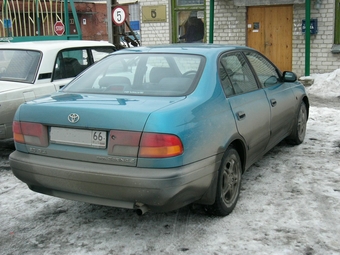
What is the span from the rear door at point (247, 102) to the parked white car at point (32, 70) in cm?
289

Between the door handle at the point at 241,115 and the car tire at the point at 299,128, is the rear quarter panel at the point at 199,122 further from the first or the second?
the car tire at the point at 299,128

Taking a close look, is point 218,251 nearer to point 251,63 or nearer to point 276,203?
point 276,203

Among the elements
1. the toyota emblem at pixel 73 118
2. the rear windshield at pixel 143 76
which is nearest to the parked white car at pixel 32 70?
the rear windshield at pixel 143 76

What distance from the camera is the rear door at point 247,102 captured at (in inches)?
173

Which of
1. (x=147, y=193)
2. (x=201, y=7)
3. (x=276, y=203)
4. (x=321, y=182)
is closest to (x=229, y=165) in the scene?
(x=276, y=203)

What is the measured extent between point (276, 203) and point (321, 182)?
2.79ft

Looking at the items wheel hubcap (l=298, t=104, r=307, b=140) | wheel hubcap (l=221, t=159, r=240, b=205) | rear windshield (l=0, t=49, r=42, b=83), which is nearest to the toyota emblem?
wheel hubcap (l=221, t=159, r=240, b=205)

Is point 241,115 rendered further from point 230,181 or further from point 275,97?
point 275,97

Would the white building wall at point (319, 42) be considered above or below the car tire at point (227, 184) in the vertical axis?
above

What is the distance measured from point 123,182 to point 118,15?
11410mm

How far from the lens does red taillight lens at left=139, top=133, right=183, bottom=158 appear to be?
3.42 meters

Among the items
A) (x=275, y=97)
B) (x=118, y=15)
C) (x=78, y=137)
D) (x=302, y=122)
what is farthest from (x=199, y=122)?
(x=118, y=15)

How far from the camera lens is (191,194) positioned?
3.64m

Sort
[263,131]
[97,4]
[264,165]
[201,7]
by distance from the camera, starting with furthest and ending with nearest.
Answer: [97,4] → [201,7] → [264,165] → [263,131]
